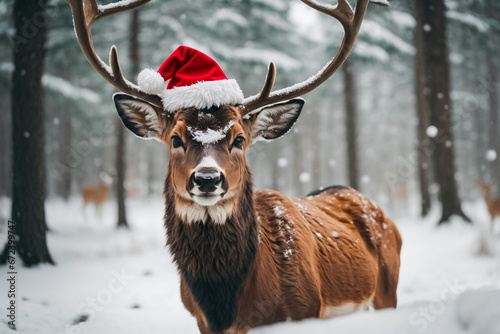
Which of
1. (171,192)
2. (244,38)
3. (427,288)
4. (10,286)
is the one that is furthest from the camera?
(244,38)

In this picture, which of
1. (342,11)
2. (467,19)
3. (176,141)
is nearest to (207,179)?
(176,141)

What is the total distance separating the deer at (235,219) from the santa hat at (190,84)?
0.4 inches

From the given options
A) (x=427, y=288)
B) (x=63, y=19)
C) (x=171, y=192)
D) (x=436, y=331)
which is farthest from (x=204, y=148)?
(x=63, y=19)

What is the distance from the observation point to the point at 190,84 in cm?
295

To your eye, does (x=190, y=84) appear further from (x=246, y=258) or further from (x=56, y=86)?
(x=56, y=86)

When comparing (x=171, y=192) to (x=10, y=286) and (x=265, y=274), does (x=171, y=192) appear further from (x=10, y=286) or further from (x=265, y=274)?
(x=10, y=286)

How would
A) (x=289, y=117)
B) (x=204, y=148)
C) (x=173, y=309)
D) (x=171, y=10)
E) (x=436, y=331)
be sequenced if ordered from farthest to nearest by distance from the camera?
(x=171, y=10) < (x=173, y=309) < (x=289, y=117) < (x=204, y=148) < (x=436, y=331)

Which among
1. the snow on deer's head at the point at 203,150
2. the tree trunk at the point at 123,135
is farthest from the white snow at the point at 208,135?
the tree trunk at the point at 123,135

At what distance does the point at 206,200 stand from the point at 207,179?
6.8 inches

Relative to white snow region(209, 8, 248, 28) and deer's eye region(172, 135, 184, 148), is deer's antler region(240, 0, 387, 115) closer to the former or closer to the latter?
deer's eye region(172, 135, 184, 148)

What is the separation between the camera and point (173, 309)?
448cm

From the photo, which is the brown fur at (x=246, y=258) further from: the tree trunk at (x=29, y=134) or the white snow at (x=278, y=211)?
the tree trunk at (x=29, y=134)

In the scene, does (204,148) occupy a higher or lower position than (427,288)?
higher

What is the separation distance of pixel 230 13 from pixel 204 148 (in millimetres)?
11225
